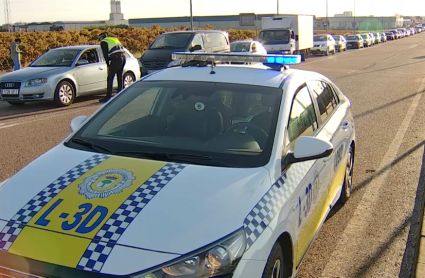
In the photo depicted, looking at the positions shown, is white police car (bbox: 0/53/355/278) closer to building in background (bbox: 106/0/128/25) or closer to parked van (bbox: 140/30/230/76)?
parked van (bbox: 140/30/230/76)

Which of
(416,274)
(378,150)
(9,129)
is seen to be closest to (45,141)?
(9,129)

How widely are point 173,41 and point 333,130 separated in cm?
1382

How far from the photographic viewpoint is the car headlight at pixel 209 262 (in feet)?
7.23

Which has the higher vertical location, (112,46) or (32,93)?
(112,46)

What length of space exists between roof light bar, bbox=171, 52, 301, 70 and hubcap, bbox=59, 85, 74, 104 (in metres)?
8.31

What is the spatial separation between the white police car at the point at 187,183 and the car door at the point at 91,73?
9.01m

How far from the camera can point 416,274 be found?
363 cm

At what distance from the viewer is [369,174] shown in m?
6.29

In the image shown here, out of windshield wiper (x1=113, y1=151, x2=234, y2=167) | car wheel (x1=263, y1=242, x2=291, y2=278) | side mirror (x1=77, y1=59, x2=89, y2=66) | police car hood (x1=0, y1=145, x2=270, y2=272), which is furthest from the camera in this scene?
side mirror (x1=77, y1=59, x2=89, y2=66)

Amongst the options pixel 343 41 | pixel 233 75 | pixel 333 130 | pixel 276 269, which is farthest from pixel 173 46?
pixel 343 41

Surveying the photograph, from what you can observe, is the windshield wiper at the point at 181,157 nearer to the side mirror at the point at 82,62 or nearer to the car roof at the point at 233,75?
the car roof at the point at 233,75

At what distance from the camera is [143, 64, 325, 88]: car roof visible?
3812 millimetres

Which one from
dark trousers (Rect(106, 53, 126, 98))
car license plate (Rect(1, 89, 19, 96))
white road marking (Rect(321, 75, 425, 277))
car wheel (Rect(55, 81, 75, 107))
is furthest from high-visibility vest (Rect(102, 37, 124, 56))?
white road marking (Rect(321, 75, 425, 277))

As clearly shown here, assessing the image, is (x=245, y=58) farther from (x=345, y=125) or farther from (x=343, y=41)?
(x=343, y=41)
